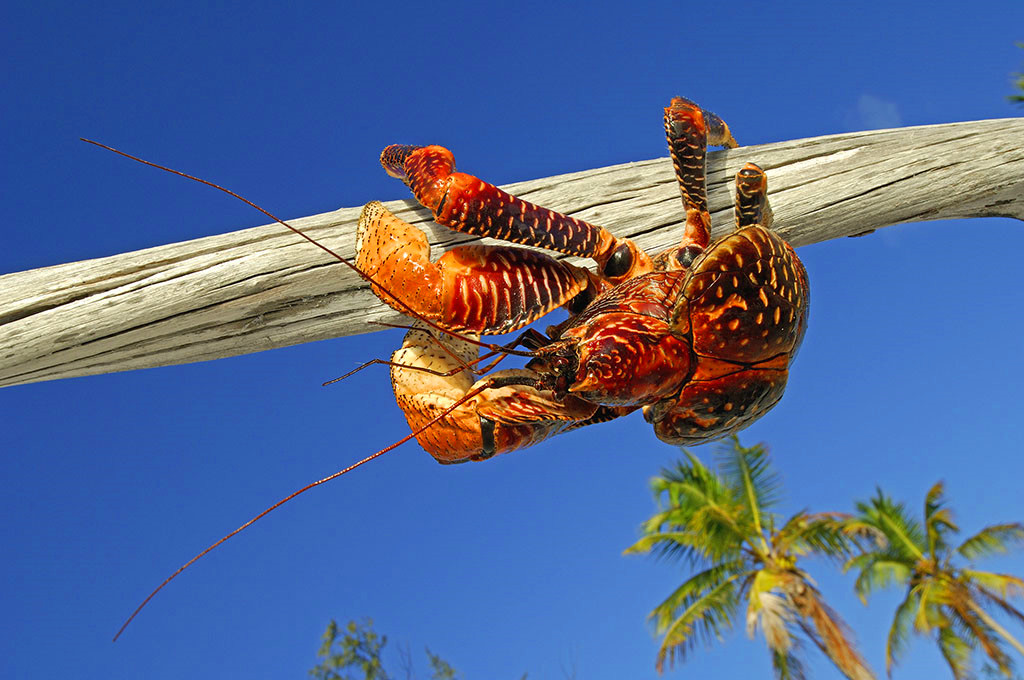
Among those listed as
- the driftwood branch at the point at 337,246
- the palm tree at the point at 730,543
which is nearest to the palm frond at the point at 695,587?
the palm tree at the point at 730,543

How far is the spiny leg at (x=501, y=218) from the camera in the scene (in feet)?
6.31

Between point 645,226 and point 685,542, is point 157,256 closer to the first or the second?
point 645,226

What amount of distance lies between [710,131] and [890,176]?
42.7 inches

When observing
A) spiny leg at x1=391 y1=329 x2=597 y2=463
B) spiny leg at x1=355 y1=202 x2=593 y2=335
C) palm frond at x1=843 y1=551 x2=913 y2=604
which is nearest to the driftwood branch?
spiny leg at x1=355 y1=202 x2=593 y2=335

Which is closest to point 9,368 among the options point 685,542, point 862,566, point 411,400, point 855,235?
point 411,400

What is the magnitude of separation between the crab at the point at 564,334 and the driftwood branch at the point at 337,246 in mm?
1305

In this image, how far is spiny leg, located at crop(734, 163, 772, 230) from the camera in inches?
91.3

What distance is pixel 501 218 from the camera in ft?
6.44

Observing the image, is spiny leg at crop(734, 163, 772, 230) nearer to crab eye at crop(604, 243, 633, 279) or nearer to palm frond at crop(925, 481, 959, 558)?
crab eye at crop(604, 243, 633, 279)

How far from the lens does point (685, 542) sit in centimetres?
1512

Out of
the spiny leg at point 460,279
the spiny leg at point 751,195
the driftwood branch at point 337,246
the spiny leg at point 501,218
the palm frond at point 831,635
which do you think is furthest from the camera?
the palm frond at point 831,635

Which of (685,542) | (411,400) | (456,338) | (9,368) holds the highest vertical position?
(685,542)

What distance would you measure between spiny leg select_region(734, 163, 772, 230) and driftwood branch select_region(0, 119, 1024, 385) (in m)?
0.97

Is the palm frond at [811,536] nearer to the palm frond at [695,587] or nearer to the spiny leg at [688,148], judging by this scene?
the palm frond at [695,587]
